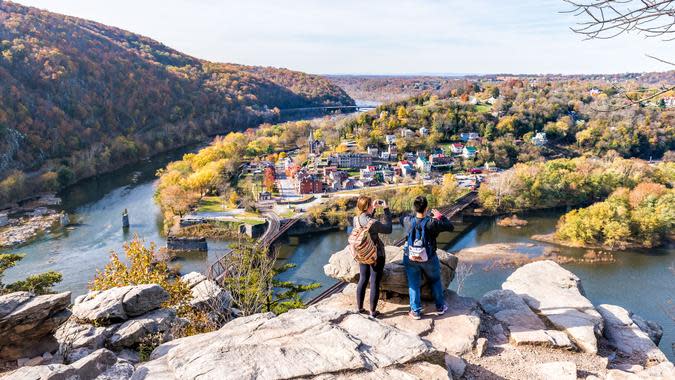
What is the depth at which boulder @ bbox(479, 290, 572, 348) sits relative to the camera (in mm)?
4387

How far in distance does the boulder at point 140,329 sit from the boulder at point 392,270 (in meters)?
2.61

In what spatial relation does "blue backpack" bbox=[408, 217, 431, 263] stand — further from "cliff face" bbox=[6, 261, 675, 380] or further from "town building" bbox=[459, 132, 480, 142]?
"town building" bbox=[459, 132, 480, 142]

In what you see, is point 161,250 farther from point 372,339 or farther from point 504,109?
point 504,109

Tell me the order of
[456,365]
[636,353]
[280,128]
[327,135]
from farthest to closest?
[280,128] < [327,135] < [636,353] < [456,365]

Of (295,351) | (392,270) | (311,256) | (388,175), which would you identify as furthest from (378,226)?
(388,175)

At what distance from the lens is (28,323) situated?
16.3 feet

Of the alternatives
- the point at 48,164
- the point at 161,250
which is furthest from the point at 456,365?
the point at 48,164

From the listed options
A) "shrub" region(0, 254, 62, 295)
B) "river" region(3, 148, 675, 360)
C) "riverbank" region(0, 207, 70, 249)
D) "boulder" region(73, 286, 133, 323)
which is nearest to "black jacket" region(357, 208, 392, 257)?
"boulder" region(73, 286, 133, 323)

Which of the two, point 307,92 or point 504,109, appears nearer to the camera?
point 504,109

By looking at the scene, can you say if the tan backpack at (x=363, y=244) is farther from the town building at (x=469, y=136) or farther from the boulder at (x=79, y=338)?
the town building at (x=469, y=136)

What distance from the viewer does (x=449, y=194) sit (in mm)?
27188

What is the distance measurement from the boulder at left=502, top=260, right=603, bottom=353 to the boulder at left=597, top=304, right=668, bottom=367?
0.24 metres

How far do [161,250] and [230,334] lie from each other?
18.7 meters

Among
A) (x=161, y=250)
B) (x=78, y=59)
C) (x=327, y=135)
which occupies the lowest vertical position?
(x=161, y=250)
